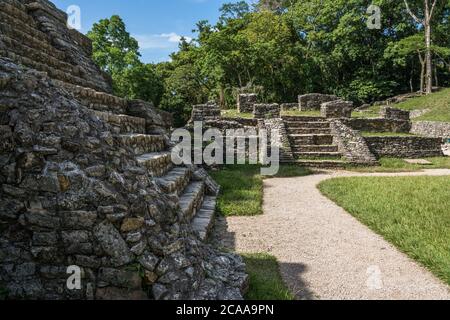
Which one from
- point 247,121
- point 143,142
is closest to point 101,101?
point 143,142

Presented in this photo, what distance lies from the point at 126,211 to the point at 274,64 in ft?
89.0

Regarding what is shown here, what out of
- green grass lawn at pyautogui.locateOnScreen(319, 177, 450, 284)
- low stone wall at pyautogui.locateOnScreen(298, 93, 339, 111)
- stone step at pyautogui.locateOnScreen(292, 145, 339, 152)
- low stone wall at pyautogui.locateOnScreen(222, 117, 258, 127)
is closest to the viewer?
green grass lawn at pyautogui.locateOnScreen(319, 177, 450, 284)

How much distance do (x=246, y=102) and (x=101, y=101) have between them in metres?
15.0

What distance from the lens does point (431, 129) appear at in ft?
64.1

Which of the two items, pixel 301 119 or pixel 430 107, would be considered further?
pixel 430 107

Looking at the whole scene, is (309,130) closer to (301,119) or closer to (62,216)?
(301,119)

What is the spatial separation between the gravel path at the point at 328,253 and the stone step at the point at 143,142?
1727mm

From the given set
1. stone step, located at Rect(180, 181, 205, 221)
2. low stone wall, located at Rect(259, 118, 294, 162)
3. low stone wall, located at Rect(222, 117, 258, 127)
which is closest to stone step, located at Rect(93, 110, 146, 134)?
stone step, located at Rect(180, 181, 205, 221)

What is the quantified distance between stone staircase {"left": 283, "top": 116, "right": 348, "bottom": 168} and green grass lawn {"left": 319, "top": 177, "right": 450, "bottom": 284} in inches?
116

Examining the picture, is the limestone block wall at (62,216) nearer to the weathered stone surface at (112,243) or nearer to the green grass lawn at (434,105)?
the weathered stone surface at (112,243)

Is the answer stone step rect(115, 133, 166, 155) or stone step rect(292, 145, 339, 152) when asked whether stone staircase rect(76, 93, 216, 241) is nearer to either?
stone step rect(115, 133, 166, 155)

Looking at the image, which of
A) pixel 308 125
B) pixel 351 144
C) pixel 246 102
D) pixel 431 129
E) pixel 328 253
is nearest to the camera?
pixel 328 253

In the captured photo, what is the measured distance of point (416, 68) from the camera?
33500 mm

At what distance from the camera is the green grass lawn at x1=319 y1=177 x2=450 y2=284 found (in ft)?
15.7
